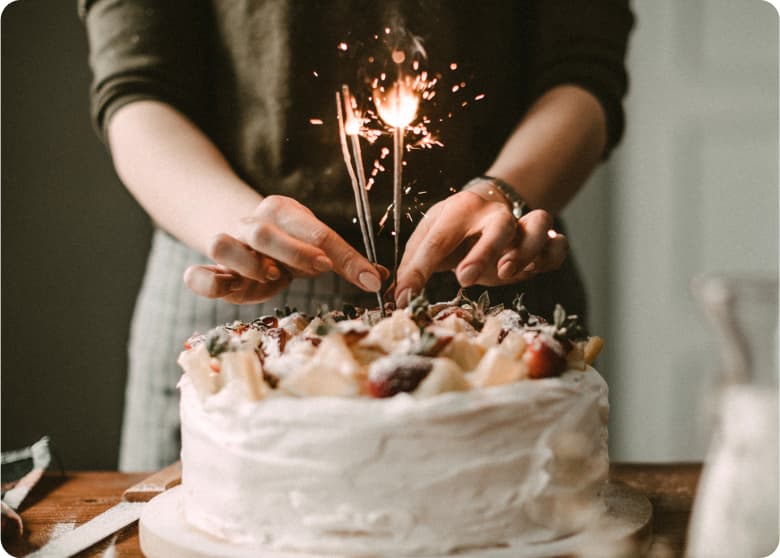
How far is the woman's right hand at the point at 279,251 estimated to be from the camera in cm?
114

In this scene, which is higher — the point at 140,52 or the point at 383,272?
the point at 140,52

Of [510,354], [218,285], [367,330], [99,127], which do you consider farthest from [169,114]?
[510,354]

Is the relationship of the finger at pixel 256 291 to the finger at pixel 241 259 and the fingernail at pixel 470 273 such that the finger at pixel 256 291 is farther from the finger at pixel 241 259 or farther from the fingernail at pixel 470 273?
the fingernail at pixel 470 273

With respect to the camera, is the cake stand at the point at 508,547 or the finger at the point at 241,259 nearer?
the cake stand at the point at 508,547

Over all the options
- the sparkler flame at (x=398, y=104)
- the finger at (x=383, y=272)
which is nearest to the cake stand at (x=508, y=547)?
the finger at (x=383, y=272)

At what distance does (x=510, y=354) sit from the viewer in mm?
934

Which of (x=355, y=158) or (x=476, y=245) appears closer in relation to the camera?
(x=476, y=245)

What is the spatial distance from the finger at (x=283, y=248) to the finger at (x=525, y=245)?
10.2 inches

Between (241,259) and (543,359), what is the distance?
1.49 feet

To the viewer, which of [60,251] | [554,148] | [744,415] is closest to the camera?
[744,415]

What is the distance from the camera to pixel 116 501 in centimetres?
123

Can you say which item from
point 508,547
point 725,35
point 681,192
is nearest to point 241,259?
point 508,547

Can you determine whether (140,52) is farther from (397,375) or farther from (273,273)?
(397,375)

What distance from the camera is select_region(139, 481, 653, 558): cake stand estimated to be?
86 cm
